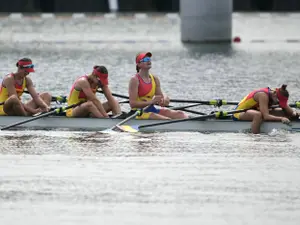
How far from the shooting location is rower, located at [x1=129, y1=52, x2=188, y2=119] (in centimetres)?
1911

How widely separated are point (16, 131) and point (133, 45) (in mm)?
32506

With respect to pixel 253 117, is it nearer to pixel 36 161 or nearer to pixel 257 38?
pixel 36 161

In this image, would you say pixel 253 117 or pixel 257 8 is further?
pixel 257 8

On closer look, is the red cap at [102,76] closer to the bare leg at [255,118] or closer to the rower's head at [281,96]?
the bare leg at [255,118]

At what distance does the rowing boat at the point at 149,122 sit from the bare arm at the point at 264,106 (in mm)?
95

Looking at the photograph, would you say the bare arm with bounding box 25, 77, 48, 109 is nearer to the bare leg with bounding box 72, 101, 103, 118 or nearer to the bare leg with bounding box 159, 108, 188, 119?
the bare leg with bounding box 72, 101, 103, 118

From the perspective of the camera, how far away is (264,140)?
1789 centimetres

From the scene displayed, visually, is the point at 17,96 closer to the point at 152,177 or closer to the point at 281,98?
the point at 281,98

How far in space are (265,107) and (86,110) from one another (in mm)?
3262

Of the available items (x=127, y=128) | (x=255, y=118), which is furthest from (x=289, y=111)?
(x=127, y=128)

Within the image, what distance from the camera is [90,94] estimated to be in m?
19.2

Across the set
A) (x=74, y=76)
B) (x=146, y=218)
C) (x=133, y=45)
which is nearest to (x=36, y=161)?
(x=146, y=218)

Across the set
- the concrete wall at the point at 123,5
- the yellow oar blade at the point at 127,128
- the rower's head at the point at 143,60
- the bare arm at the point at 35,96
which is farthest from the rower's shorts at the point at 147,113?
the concrete wall at the point at 123,5

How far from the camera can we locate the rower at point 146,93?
19.1 metres
